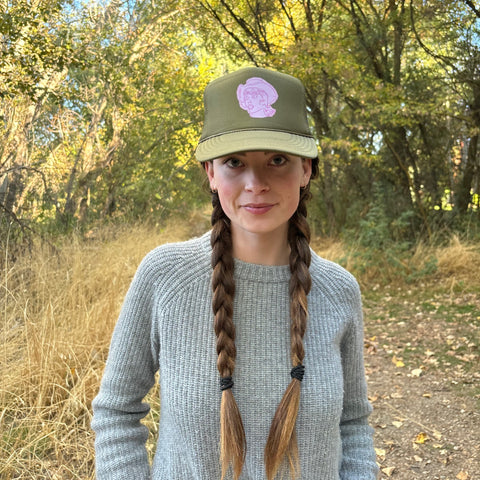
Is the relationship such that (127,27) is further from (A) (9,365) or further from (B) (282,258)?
(B) (282,258)

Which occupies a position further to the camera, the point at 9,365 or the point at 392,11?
the point at 392,11

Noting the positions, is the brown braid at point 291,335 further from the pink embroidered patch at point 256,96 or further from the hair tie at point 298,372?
the pink embroidered patch at point 256,96

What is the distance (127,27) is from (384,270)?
5721 mm

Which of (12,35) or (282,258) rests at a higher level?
(12,35)

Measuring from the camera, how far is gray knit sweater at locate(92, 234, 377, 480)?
124cm

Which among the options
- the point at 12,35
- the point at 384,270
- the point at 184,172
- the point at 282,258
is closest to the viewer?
the point at 282,258

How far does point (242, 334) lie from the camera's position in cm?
131

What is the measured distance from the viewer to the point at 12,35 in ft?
13.6

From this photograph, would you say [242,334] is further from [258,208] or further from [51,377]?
[51,377]

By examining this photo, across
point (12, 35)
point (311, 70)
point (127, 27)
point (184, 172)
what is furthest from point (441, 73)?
point (12, 35)

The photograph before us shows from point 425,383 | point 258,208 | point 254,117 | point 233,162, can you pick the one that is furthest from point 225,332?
point 425,383

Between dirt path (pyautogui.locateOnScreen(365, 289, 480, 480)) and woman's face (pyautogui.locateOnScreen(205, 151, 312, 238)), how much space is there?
2768 mm

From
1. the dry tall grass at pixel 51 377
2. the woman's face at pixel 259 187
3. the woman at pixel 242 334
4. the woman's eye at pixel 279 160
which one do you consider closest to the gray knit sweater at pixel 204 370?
the woman at pixel 242 334

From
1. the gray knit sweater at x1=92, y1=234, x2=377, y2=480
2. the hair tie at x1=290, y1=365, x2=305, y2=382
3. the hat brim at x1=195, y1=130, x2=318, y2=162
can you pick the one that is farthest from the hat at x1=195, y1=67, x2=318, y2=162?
the hair tie at x1=290, y1=365, x2=305, y2=382
